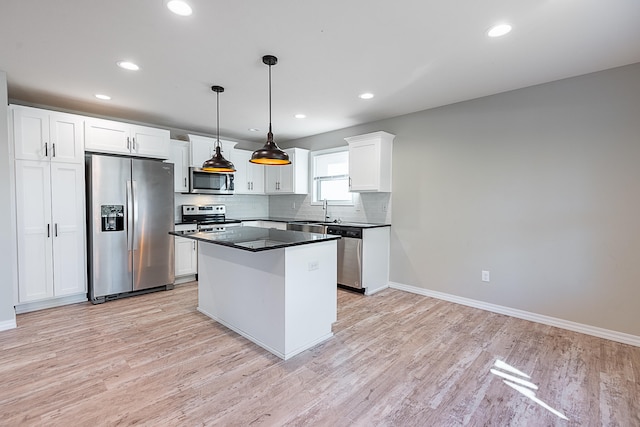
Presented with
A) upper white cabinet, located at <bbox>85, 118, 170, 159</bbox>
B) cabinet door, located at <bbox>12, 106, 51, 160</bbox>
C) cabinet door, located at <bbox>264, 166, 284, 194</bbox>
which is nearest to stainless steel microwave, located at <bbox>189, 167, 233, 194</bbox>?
upper white cabinet, located at <bbox>85, 118, 170, 159</bbox>

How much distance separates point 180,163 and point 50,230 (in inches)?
76.2

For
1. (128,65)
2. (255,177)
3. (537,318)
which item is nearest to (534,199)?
(537,318)

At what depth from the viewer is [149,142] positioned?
4.24 metres

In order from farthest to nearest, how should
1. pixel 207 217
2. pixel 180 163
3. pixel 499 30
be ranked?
pixel 207 217
pixel 180 163
pixel 499 30

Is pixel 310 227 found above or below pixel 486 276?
above

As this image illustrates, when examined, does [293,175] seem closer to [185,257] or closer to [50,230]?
[185,257]

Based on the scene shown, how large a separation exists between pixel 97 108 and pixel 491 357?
5.38m

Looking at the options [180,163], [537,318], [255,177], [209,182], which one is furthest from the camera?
[255,177]

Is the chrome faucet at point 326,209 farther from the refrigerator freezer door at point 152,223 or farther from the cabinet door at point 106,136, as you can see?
the cabinet door at point 106,136

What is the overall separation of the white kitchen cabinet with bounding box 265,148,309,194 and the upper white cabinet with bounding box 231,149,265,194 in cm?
27

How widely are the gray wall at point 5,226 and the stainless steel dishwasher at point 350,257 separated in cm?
362

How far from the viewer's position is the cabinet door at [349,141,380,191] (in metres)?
4.34

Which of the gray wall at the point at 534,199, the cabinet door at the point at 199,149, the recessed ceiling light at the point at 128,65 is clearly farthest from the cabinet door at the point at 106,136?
the gray wall at the point at 534,199

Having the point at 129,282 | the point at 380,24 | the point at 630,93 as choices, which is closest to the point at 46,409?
the point at 129,282
